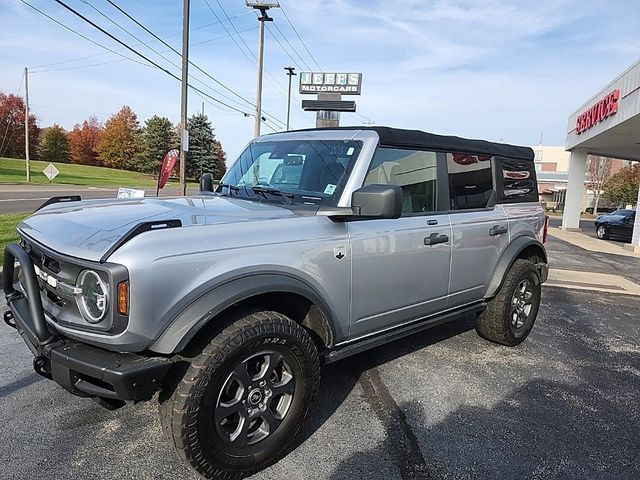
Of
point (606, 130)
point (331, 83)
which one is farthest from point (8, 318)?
point (331, 83)

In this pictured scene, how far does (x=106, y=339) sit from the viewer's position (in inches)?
84.9

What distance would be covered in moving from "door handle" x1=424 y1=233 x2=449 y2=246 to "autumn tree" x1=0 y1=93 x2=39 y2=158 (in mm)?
76280

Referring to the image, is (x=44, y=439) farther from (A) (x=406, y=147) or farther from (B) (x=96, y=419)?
(A) (x=406, y=147)

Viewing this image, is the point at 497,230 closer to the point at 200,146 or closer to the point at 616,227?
the point at 616,227

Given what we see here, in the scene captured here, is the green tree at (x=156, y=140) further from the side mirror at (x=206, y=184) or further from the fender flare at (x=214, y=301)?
the fender flare at (x=214, y=301)

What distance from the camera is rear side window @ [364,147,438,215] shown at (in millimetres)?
3393

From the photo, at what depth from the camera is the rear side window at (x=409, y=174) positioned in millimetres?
3393

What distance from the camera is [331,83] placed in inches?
1442

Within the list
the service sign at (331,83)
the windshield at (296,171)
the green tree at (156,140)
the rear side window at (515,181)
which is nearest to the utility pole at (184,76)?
the windshield at (296,171)

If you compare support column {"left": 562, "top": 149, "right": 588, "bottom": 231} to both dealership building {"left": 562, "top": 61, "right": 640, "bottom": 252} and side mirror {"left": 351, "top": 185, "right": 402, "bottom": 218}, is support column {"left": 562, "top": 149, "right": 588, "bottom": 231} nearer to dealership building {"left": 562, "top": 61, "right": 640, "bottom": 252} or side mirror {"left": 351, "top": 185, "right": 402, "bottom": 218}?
dealership building {"left": 562, "top": 61, "right": 640, "bottom": 252}

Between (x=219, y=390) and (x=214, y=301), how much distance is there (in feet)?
1.50

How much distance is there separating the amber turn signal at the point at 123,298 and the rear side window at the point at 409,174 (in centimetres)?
175

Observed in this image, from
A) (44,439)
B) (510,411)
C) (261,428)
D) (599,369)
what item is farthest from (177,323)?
(599,369)

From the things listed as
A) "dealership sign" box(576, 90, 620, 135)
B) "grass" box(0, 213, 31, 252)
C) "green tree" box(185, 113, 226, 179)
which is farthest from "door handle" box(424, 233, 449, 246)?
"green tree" box(185, 113, 226, 179)
